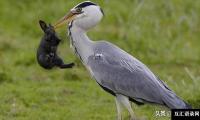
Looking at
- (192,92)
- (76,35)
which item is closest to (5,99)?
(76,35)

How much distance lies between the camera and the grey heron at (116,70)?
7105mm

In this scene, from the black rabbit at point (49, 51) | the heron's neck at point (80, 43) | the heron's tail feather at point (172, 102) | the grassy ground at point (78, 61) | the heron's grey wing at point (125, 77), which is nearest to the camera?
the heron's tail feather at point (172, 102)

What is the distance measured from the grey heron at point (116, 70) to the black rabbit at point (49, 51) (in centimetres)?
14

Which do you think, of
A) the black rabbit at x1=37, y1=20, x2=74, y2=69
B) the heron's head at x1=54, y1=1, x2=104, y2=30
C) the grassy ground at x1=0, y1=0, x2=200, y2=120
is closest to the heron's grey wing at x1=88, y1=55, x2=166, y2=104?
the heron's head at x1=54, y1=1, x2=104, y2=30

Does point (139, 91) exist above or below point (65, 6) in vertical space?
below

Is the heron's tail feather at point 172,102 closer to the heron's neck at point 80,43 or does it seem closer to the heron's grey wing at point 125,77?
the heron's grey wing at point 125,77

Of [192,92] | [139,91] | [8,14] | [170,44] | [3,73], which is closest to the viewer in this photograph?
[139,91]

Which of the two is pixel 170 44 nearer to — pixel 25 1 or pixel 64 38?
pixel 64 38

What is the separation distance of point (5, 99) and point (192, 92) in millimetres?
2249

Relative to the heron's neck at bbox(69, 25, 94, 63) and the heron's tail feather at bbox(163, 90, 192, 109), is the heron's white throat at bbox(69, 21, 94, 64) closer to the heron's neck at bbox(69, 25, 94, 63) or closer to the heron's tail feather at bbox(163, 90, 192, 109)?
the heron's neck at bbox(69, 25, 94, 63)

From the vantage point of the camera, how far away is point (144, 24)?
11.5 meters

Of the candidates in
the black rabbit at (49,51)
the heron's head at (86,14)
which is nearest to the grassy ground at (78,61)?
the black rabbit at (49,51)

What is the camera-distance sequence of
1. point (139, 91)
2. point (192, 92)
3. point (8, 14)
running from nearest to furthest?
1. point (139, 91)
2. point (192, 92)
3. point (8, 14)

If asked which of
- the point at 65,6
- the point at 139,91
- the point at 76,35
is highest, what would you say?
the point at 65,6
